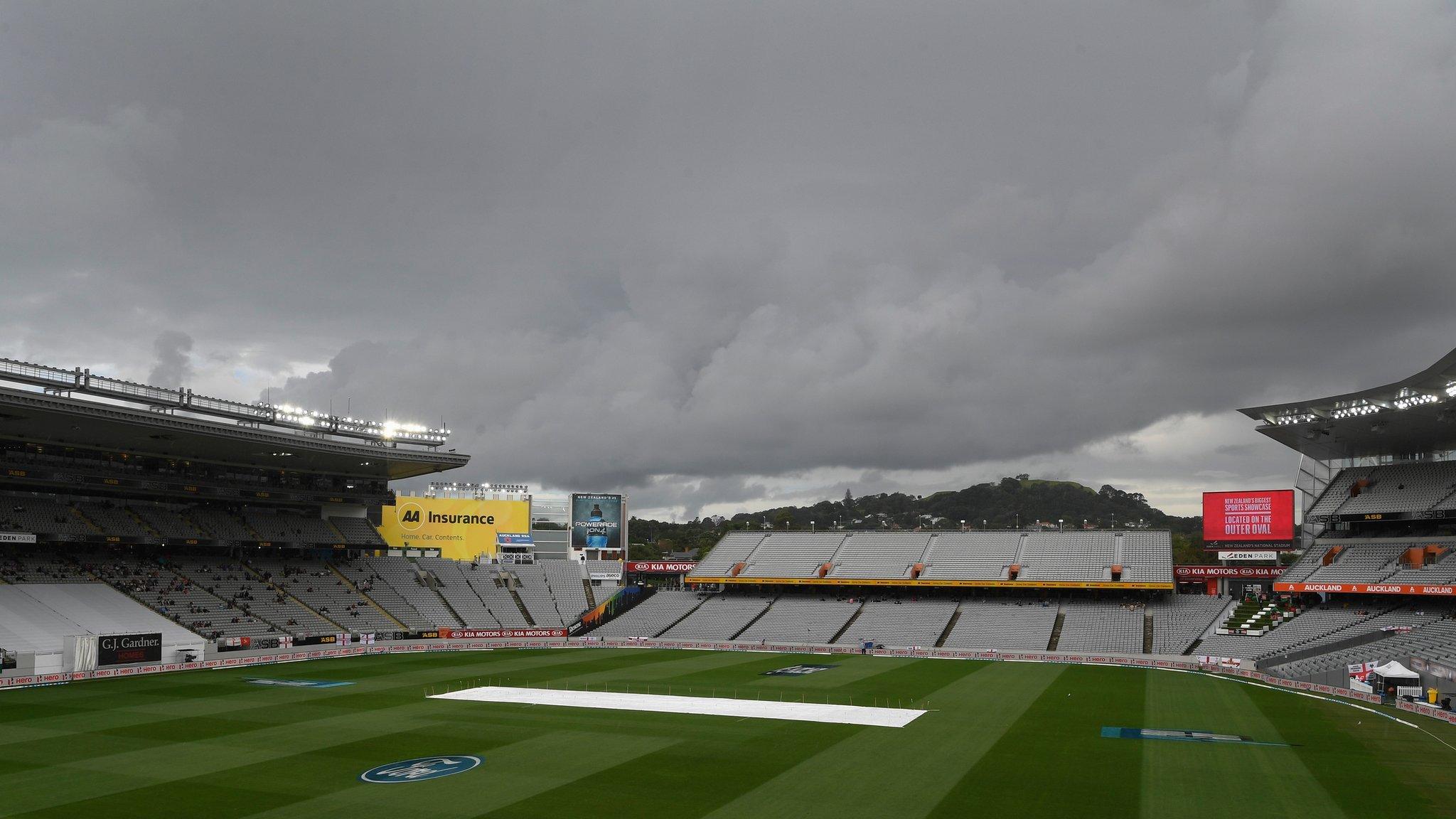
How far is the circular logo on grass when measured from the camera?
80.4ft

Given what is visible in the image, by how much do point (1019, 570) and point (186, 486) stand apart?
2535 inches

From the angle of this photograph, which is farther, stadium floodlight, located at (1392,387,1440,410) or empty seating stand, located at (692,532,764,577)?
→ empty seating stand, located at (692,532,764,577)

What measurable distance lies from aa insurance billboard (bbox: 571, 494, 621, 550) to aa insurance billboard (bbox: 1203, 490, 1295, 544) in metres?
51.2

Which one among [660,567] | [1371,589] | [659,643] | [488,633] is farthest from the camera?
[660,567]

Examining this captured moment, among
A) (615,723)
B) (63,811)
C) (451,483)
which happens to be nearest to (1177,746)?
(615,723)

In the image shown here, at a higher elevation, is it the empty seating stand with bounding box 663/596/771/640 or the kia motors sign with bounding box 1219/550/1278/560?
the kia motors sign with bounding box 1219/550/1278/560

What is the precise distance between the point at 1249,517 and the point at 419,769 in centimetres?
6372

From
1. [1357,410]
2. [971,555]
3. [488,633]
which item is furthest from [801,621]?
[1357,410]

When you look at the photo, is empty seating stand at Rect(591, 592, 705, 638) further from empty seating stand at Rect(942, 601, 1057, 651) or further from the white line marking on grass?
the white line marking on grass

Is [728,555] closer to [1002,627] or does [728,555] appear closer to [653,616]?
→ [653,616]

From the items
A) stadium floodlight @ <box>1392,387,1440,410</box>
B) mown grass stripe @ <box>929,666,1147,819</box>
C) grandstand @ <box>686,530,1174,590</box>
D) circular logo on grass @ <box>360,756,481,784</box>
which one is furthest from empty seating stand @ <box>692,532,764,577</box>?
circular logo on grass @ <box>360,756,481,784</box>

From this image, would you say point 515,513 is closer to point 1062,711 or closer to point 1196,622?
point 1196,622

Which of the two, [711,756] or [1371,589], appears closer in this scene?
[711,756]

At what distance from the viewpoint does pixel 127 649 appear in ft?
164
